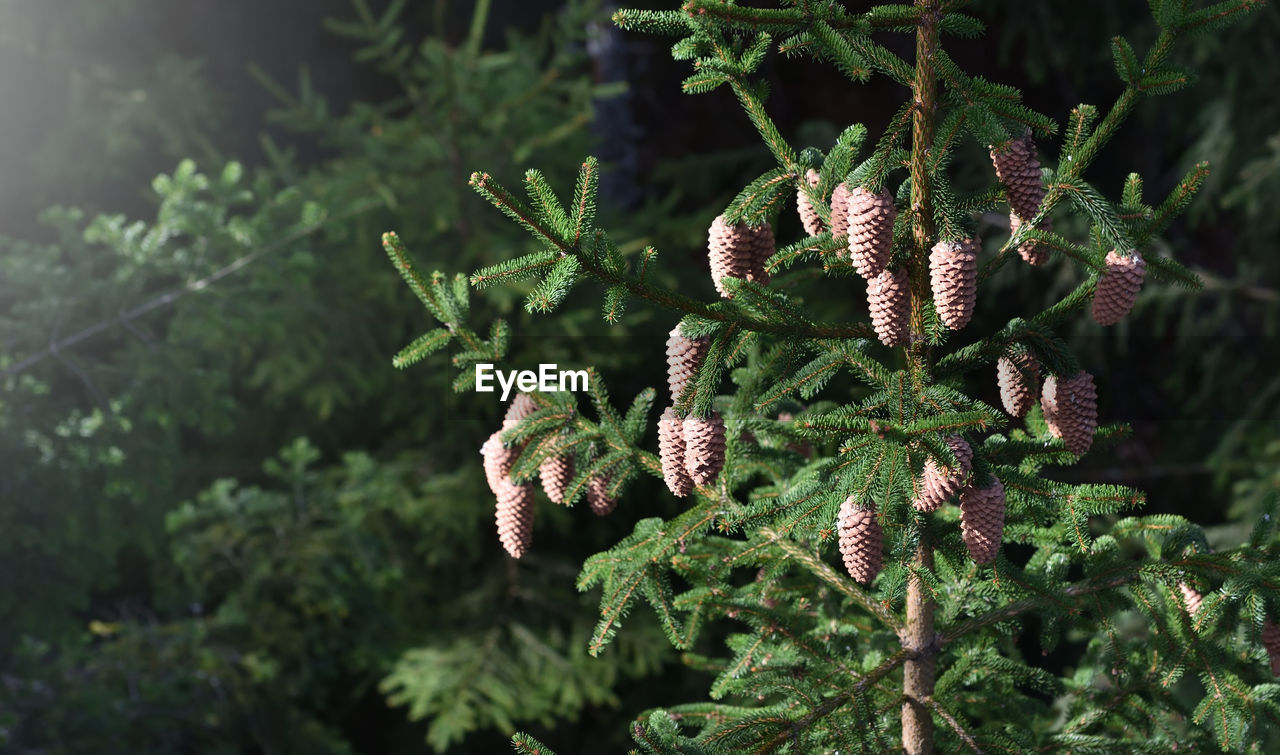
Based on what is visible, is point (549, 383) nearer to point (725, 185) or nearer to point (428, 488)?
point (428, 488)

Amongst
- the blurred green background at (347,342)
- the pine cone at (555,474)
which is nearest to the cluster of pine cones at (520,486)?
the pine cone at (555,474)

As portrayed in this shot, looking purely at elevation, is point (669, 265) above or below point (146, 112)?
below

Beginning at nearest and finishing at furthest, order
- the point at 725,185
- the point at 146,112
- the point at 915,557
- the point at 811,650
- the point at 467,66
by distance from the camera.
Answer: the point at 915,557, the point at 811,650, the point at 467,66, the point at 146,112, the point at 725,185

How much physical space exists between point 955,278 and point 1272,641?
3.08 ft

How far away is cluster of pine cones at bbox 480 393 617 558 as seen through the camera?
1.86 m

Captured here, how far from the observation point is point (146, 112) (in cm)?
564

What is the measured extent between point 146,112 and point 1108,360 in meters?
5.66

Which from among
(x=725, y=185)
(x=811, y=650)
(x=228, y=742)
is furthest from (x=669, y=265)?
(x=811, y=650)

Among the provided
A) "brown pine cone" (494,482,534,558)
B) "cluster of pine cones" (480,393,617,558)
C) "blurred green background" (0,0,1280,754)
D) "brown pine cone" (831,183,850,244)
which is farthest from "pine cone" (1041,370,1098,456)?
"blurred green background" (0,0,1280,754)

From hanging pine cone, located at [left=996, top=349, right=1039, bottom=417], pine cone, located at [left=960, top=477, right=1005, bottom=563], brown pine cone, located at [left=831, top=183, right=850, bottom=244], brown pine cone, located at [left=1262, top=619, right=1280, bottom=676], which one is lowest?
brown pine cone, located at [left=1262, top=619, right=1280, bottom=676]

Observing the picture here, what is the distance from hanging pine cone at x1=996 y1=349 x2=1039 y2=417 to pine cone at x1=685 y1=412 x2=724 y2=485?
1.43 feet

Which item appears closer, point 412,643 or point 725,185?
point 412,643

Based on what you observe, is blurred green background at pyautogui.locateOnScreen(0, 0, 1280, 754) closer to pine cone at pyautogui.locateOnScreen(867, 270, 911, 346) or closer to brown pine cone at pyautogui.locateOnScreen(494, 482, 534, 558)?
brown pine cone at pyautogui.locateOnScreen(494, 482, 534, 558)

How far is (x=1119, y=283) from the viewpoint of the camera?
1.56 m
